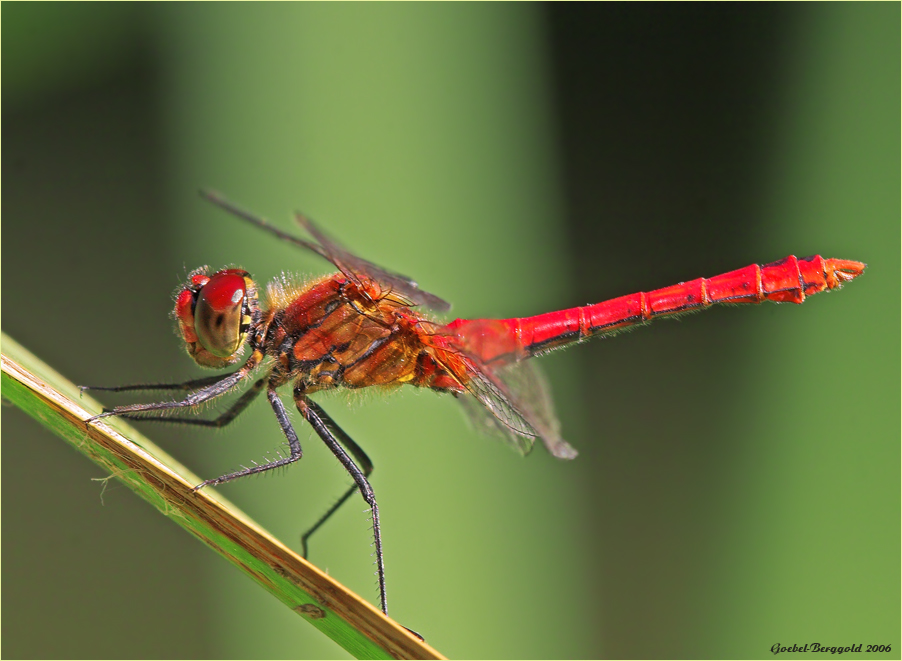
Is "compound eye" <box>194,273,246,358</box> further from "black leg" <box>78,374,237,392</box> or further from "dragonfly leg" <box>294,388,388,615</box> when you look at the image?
"dragonfly leg" <box>294,388,388,615</box>

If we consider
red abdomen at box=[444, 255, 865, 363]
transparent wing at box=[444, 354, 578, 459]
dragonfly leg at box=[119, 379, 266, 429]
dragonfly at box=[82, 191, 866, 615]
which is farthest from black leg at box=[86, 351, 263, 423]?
red abdomen at box=[444, 255, 865, 363]

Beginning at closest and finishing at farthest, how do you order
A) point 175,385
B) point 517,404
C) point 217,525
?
point 217,525, point 517,404, point 175,385

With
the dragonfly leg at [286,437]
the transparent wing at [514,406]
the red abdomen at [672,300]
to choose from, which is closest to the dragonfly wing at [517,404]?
the transparent wing at [514,406]

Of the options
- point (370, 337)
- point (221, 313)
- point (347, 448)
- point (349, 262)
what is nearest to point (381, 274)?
point (349, 262)

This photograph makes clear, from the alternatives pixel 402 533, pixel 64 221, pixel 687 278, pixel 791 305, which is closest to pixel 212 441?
pixel 402 533

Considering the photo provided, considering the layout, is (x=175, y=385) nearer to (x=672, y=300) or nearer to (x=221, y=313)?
(x=221, y=313)

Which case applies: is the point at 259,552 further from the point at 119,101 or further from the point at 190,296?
the point at 119,101

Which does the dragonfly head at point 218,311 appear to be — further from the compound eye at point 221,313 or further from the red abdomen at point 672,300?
the red abdomen at point 672,300
